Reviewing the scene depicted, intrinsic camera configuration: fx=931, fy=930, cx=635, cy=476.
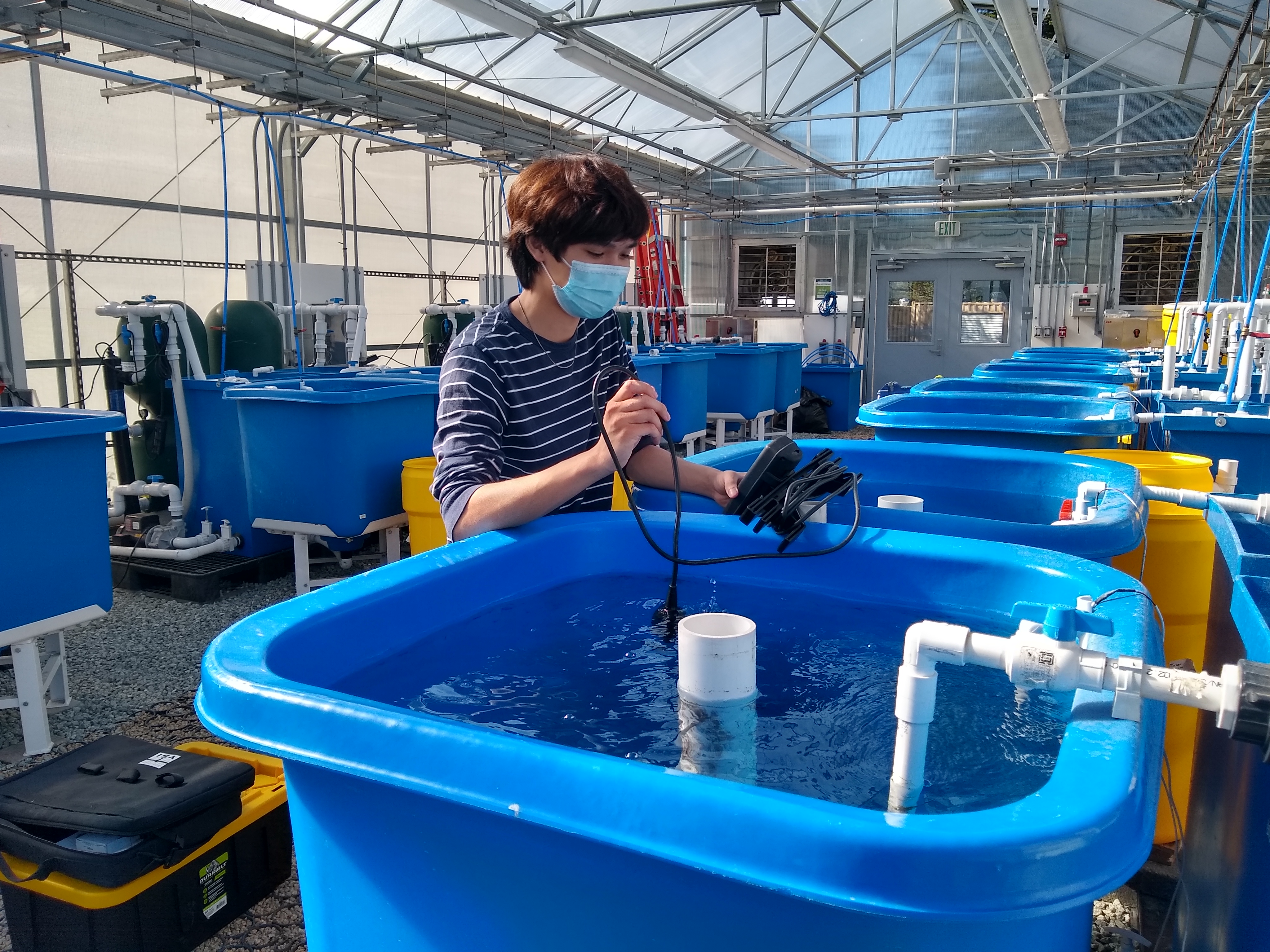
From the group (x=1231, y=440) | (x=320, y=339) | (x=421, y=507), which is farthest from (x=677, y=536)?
(x=320, y=339)

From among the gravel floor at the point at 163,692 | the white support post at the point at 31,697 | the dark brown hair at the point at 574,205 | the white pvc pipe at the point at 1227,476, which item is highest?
the dark brown hair at the point at 574,205

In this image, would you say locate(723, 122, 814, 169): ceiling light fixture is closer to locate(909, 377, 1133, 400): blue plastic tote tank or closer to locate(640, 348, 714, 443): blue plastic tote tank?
locate(640, 348, 714, 443): blue plastic tote tank

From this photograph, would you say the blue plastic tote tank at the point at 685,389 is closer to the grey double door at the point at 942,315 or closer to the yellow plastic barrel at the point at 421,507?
the yellow plastic barrel at the point at 421,507

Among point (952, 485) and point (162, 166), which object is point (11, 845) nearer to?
point (952, 485)

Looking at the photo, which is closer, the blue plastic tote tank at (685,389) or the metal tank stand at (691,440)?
the blue plastic tote tank at (685,389)

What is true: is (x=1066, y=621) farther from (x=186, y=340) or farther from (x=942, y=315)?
(x=942, y=315)

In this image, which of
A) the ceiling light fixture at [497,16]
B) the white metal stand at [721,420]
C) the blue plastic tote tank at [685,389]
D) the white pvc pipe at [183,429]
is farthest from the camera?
the white metal stand at [721,420]

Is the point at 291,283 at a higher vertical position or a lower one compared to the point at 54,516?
higher

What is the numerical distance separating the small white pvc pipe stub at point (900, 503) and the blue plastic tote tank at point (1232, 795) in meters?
0.40

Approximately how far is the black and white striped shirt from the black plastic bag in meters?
7.26

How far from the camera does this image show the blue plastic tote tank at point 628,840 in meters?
0.49

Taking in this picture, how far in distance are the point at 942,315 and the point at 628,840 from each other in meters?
11.1

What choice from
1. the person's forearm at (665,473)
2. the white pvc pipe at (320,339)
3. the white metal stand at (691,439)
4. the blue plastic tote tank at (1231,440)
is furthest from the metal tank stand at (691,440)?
the person's forearm at (665,473)

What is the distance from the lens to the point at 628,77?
5.68m
